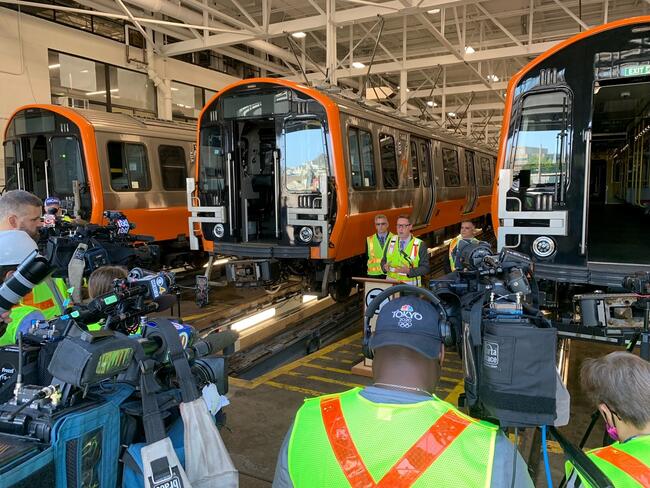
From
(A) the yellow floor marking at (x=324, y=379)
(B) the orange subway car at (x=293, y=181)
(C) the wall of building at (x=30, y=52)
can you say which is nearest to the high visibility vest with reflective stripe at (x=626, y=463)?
(A) the yellow floor marking at (x=324, y=379)

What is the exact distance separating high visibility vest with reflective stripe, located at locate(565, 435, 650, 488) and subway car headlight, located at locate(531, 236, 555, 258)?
3.68 m

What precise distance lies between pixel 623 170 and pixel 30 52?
57.3 feet

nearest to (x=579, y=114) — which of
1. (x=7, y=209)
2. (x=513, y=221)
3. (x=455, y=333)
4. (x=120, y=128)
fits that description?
(x=513, y=221)

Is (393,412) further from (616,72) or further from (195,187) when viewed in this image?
(195,187)

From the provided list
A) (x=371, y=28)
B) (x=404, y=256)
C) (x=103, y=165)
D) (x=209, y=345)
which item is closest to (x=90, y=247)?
(x=209, y=345)

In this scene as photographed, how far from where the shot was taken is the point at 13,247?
312cm

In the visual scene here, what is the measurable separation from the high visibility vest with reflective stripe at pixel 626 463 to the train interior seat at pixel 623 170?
14.1 feet

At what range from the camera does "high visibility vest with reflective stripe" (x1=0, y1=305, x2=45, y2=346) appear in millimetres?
2698

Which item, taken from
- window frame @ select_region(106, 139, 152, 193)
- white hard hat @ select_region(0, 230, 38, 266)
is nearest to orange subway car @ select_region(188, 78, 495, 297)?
window frame @ select_region(106, 139, 152, 193)

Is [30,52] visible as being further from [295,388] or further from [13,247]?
[295,388]

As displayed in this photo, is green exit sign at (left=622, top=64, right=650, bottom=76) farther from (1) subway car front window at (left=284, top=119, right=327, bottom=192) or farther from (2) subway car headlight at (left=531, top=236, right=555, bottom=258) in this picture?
(1) subway car front window at (left=284, top=119, right=327, bottom=192)

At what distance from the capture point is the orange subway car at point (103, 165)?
28.7 feet

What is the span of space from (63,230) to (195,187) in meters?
3.32

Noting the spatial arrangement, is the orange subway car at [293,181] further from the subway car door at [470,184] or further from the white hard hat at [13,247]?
the subway car door at [470,184]
